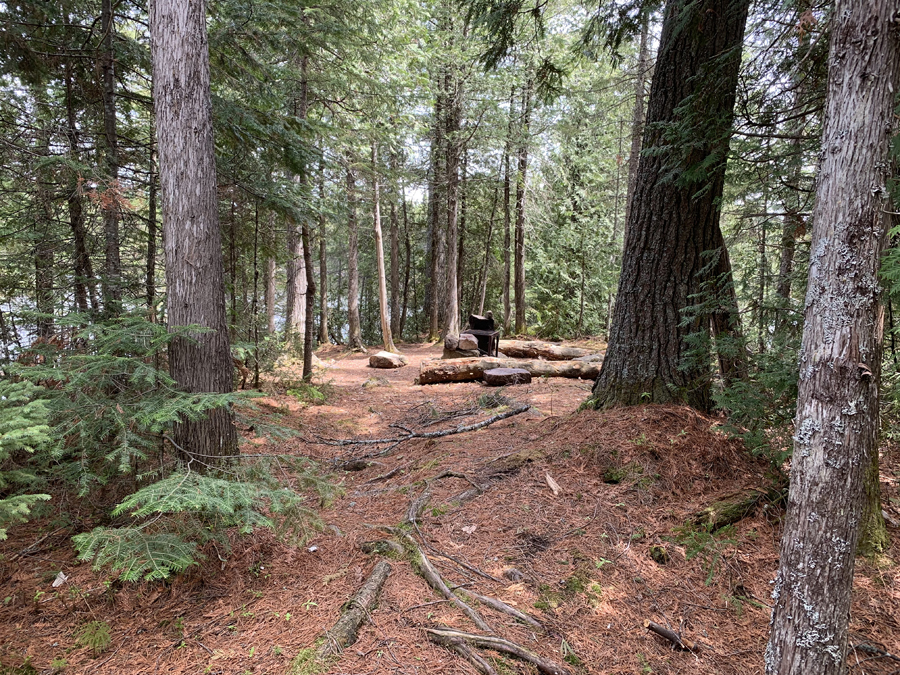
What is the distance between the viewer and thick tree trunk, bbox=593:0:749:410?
407 cm

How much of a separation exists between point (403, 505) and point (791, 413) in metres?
3.30

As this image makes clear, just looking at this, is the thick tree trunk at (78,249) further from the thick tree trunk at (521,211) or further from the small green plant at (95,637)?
the thick tree trunk at (521,211)

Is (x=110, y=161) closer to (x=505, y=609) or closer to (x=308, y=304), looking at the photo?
(x=308, y=304)

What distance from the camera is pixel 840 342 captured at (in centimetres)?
194

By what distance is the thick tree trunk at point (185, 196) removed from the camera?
3518 mm

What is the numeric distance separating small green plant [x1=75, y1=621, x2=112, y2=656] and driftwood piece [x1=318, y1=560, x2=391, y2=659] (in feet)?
4.10

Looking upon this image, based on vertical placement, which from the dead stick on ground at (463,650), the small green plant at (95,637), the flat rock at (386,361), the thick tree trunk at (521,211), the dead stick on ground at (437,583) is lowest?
the small green plant at (95,637)

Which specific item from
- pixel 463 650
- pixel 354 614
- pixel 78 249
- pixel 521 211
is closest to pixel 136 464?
pixel 354 614

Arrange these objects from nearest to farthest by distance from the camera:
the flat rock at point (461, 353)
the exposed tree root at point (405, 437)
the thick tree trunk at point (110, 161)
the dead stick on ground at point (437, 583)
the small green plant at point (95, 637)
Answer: the small green plant at point (95, 637) → the dead stick on ground at point (437, 583) → the thick tree trunk at point (110, 161) → the exposed tree root at point (405, 437) → the flat rock at point (461, 353)

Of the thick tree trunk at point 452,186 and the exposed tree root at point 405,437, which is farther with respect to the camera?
the thick tree trunk at point 452,186

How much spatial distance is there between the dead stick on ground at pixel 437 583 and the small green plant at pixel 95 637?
1836 millimetres

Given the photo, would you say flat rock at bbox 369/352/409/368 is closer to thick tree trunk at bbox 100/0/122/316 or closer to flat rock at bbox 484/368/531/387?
flat rock at bbox 484/368/531/387

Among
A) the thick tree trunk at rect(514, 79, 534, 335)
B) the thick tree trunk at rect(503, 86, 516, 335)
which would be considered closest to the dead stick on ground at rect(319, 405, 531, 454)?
the thick tree trunk at rect(514, 79, 534, 335)

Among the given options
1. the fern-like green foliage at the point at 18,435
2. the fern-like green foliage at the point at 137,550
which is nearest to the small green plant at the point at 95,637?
the fern-like green foliage at the point at 137,550
